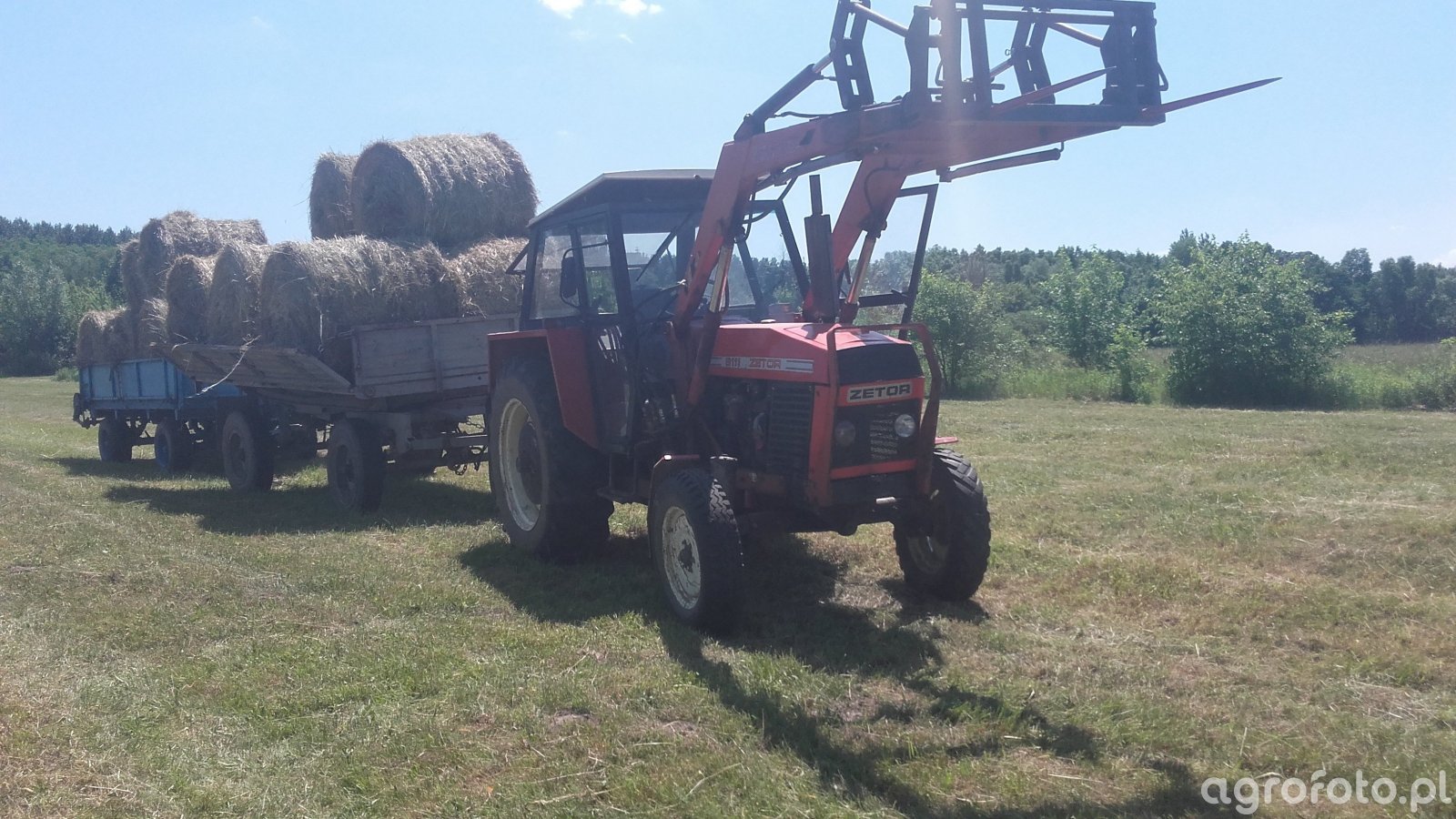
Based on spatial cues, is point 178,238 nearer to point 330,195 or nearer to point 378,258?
point 330,195

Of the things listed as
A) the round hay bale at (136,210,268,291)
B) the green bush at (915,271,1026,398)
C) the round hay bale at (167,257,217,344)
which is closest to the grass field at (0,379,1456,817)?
the round hay bale at (167,257,217,344)

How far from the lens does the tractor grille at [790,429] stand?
5.52 meters

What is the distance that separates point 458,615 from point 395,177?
17.9 feet

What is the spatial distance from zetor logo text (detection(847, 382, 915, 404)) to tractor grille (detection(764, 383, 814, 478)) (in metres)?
0.21

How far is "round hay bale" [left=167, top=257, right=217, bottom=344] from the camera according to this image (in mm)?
11648

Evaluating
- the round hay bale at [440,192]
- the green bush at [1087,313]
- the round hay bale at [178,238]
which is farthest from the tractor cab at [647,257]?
the green bush at [1087,313]

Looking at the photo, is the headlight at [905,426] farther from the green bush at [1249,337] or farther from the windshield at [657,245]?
the green bush at [1249,337]

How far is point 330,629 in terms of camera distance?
19.0 ft

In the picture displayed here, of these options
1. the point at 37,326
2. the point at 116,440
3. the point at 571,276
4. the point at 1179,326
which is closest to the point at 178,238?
the point at 116,440

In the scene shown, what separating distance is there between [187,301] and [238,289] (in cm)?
192

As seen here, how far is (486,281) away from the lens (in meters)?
10.0

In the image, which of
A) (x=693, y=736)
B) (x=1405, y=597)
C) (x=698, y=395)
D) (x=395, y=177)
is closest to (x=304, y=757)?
(x=693, y=736)

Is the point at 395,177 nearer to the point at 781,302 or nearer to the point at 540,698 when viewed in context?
the point at 781,302

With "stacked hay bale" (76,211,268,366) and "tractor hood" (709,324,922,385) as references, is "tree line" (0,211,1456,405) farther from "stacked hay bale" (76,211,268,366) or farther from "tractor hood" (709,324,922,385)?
"tractor hood" (709,324,922,385)
